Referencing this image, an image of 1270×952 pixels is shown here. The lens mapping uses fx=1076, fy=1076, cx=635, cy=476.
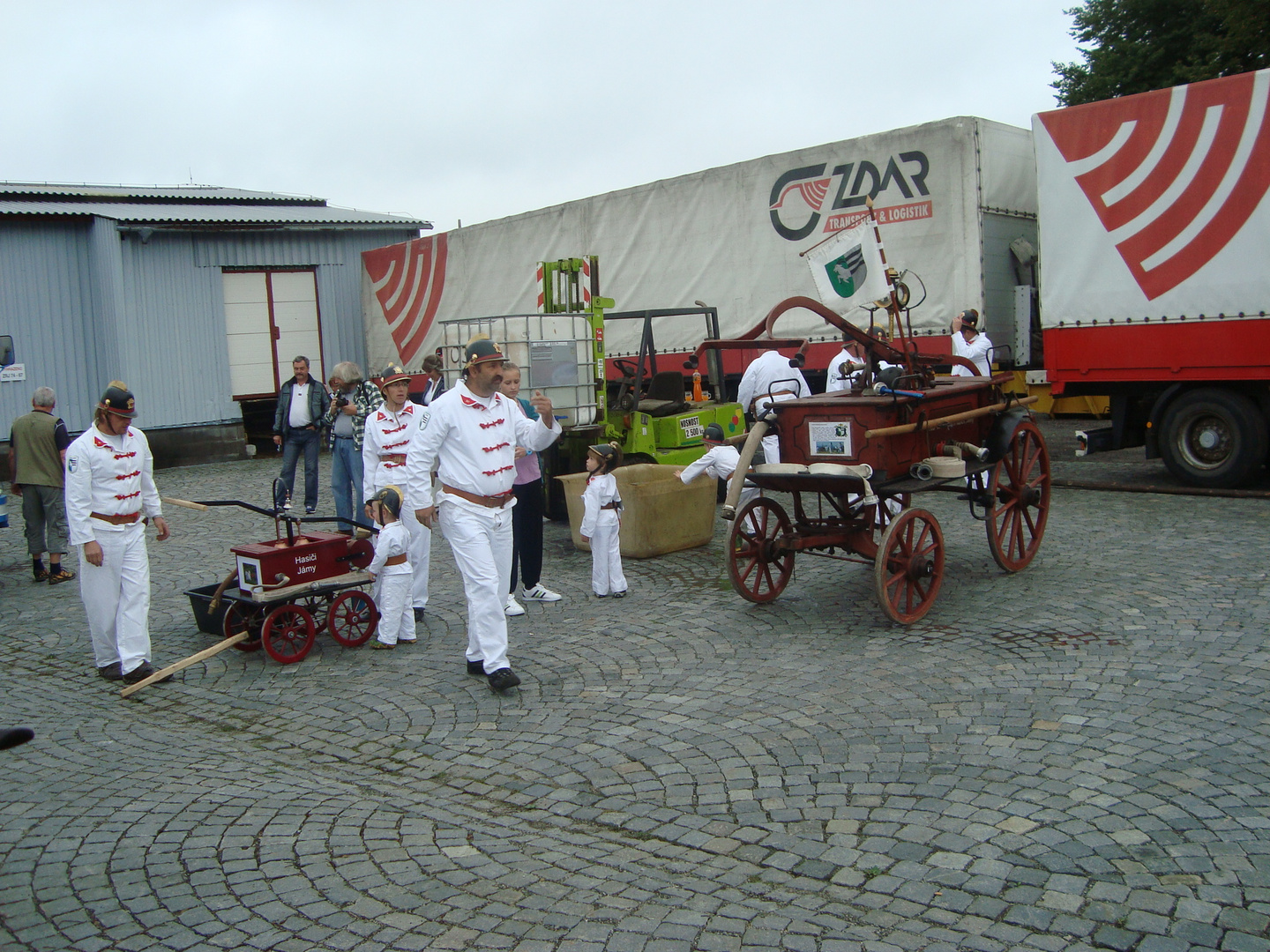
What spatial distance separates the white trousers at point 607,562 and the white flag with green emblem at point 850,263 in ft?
7.56

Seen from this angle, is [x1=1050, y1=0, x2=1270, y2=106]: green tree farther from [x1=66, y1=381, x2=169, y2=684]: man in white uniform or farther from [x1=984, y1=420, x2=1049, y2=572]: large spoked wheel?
[x1=66, y1=381, x2=169, y2=684]: man in white uniform

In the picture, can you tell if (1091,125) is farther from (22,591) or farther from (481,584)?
(22,591)

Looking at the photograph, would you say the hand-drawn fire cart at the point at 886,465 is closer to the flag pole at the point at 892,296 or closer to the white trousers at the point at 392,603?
the flag pole at the point at 892,296

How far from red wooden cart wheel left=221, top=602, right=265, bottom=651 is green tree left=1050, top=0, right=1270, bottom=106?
64.9 ft

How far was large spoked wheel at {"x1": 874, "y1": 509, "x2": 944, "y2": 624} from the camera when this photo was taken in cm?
652

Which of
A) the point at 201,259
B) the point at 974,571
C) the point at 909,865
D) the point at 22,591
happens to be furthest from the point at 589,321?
the point at 201,259

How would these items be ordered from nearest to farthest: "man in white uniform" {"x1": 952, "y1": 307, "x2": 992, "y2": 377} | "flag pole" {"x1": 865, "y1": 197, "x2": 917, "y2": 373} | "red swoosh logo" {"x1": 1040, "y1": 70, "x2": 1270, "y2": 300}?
"flag pole" {"x1": 865, "y1": 197, "x2": 917, "y2": 373}
"red swoosh logo" {"x1": 1040, "y1": 70, "x2": 1270, "y2": 300}
"man in white uniform" {"x1": 952, "y1": 307, "x2": 992, "y2": 377}

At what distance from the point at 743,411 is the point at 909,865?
326 inches

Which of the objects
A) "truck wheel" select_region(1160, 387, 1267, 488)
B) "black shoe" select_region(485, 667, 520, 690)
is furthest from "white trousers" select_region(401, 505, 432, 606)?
"truck wheel" select_region(1160, 387, 1267, 488)

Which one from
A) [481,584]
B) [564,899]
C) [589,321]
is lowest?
[564,899]

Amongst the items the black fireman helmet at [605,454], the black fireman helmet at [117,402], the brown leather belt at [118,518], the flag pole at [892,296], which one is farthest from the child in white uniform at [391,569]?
the flag pole at [892,296]

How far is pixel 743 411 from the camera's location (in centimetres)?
1177

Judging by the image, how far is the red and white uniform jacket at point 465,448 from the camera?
20.2 feet

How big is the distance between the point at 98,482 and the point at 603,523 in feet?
11.0
